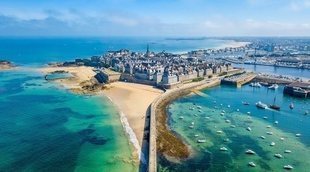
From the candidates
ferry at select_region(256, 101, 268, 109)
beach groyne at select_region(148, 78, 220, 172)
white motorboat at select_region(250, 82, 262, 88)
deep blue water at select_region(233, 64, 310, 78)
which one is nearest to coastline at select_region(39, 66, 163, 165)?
beach groyne at select_region(148, 78, 220, 172)

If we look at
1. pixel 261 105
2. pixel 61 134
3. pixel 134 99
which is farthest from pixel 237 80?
pixel 61 134

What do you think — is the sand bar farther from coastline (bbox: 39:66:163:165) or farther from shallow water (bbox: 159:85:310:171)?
shallow water (bbox: 159:85:310:171)

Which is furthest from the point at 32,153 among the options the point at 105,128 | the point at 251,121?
the point at 251,121

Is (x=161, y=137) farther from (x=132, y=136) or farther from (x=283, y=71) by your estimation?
(x=283, y=71)

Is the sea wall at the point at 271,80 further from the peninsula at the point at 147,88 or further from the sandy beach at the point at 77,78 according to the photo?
the sandy beach at the point at 77,78

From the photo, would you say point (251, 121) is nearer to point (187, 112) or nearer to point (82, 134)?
point (187, 112)

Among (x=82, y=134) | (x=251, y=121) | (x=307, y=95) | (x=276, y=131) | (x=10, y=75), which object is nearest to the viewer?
(x=82, y=134)

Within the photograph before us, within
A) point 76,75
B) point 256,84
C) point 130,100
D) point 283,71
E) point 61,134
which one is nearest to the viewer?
point 61,134
